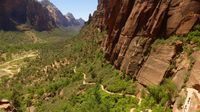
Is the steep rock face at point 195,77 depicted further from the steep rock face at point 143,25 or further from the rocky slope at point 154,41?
the steep rock face at point 143,25

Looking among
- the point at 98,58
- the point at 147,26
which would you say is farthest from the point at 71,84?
the point at 147,26

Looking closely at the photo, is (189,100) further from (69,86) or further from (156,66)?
(69,86)

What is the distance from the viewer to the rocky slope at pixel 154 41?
64.0 meters

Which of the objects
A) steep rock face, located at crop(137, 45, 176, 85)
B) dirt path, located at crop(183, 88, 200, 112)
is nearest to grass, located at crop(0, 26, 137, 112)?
steep rock face, located at crop(137, 45, 176, 85)

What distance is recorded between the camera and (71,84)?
9881 centimetres

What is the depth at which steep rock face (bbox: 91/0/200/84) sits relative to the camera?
68.8 m

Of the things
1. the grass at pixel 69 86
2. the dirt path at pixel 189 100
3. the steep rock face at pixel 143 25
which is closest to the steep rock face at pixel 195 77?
the dirt path at pixel 189 100

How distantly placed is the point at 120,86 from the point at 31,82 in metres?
49.4

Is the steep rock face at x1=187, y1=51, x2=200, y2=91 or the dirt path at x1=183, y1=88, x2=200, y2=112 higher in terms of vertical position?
the steep rock face at x1=187, y1=51, x2=200, y2=91

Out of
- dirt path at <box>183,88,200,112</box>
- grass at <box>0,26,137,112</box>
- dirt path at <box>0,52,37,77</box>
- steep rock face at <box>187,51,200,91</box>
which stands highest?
steep rock face at <box>187,51,200,91</box>

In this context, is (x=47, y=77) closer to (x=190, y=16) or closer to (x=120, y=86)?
(x=120, y=86)

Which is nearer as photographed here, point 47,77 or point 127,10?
point 127,10

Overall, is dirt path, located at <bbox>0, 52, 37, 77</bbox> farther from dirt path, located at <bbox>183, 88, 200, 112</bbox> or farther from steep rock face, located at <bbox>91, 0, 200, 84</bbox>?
dirt path, located at <bbox>183, 88, 200, 112</bbox>

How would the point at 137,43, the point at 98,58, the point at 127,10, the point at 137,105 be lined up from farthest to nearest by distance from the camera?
the point at 98,58 → the point at 127,10 → the point at 137,43 → the point at 137,105
